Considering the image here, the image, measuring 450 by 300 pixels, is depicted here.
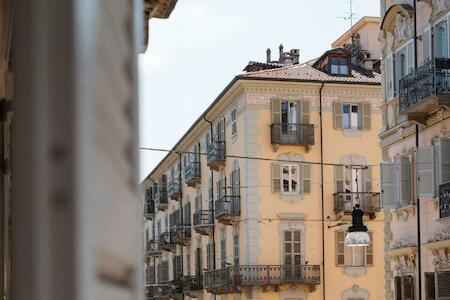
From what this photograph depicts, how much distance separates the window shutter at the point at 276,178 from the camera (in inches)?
1532

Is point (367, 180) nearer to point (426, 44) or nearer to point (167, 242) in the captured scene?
point (426, 44)

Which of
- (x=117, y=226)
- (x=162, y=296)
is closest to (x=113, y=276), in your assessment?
(x=117, y=226)

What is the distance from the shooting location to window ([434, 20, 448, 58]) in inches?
800

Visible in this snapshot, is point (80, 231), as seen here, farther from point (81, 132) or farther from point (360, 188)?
point (360, 188)

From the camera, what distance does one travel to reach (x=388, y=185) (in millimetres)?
22891

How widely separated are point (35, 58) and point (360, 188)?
39.1 m

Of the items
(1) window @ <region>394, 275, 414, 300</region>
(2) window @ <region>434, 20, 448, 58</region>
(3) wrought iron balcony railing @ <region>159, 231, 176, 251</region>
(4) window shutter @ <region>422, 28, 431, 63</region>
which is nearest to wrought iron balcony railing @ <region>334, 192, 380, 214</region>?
(1) window @ <region>394, 275, 414, 300</region>

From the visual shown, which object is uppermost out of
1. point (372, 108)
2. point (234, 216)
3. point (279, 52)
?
point (279, 52)

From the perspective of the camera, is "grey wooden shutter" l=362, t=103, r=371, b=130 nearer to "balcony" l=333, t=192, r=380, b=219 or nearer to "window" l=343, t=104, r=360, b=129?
"window" l=343, t=104, r=360, b=129

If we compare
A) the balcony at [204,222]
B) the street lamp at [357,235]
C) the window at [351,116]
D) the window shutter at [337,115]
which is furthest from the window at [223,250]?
the street lamp at [357,235]

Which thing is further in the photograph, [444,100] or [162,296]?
[162,296]

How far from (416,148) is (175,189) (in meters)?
34.3

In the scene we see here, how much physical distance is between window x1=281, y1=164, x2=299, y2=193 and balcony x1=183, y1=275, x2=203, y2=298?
10237mm

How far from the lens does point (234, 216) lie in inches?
1588
